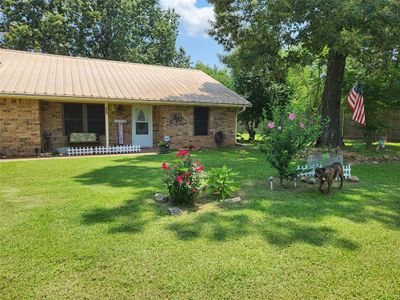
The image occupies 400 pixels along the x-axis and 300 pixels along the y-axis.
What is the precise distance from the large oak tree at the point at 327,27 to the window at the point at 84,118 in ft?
23.2

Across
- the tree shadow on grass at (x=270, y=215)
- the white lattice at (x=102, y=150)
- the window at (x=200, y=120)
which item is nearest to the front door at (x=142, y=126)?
the white lattice at (x=102, y=150)

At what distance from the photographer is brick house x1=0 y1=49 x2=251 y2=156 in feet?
34.2

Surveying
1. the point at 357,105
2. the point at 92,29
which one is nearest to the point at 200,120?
the point at 357,105

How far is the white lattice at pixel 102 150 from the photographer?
1115cm

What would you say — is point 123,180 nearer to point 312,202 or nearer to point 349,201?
point 312,202

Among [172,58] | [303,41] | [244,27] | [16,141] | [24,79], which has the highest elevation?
[172,58]

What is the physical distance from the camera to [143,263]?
2854 millimetres

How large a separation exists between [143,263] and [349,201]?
384 centimetres

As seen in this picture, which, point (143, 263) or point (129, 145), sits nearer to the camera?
point (143, 263)

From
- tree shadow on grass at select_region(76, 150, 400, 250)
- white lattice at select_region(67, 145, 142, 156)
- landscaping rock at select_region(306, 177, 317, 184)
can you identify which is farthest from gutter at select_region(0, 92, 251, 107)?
landscaping rock at select_region(306, 177, 317, 184)

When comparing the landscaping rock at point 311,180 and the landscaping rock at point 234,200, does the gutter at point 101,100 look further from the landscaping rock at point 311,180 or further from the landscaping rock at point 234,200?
the landscaping rock at point 234,200

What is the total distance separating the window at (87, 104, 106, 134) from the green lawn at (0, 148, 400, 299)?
7123 millimetres

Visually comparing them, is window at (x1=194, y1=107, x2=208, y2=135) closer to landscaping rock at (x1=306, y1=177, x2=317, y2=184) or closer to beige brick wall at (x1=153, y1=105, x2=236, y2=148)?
beige brick wall at (x1=153, y1=105, x2=236, y2=148)

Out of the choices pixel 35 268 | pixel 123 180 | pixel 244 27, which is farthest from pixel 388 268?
pixel 244 27
